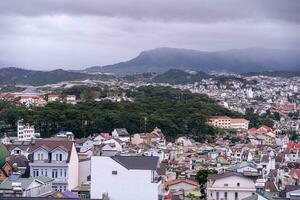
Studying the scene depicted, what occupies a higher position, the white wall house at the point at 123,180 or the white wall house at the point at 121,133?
the white wall house at the point at 123,180

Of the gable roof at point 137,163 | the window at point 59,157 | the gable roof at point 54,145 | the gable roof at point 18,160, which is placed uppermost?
the gable roof at point 137,163

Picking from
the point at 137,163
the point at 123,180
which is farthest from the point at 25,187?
the point at 137,163

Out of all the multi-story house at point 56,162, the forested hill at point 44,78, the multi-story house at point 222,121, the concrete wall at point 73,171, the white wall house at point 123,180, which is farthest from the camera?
the forested hill at point 44,78

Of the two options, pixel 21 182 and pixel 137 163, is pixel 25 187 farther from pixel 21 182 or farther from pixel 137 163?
pixel 137 163

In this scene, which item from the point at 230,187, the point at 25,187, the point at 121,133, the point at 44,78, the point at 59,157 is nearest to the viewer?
the point at 25,187

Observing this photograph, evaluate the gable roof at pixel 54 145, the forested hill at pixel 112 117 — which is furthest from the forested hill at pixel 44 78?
the gable roof at pixel 54 145

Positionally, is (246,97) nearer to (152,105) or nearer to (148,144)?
(152,105)

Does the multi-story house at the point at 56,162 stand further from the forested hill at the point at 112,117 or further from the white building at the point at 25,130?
the forested hill at the point at 112,117

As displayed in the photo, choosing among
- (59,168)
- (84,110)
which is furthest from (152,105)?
(59,168)
